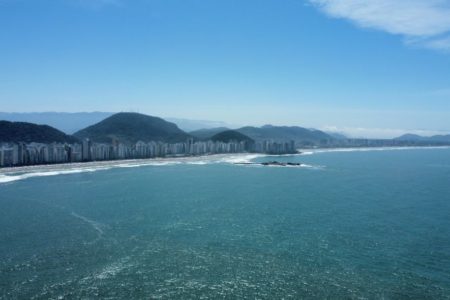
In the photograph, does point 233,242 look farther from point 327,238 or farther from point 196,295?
point 196,295

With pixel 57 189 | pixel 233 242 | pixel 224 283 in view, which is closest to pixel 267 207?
pixel 233 242

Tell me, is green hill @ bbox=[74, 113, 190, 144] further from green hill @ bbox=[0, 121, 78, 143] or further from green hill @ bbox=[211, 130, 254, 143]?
green hill @ bbox=[0, 121, 78, 143]

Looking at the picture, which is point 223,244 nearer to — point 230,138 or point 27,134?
point 27,134

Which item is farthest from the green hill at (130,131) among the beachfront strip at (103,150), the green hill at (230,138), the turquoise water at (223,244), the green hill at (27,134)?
the turquoise water at (223,244)

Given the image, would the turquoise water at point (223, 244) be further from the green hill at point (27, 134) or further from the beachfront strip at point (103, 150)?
the green hill at point (27, 134)

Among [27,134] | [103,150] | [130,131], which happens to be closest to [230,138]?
[130,131]

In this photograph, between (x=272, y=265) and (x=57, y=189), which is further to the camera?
(x=57, y=189)
